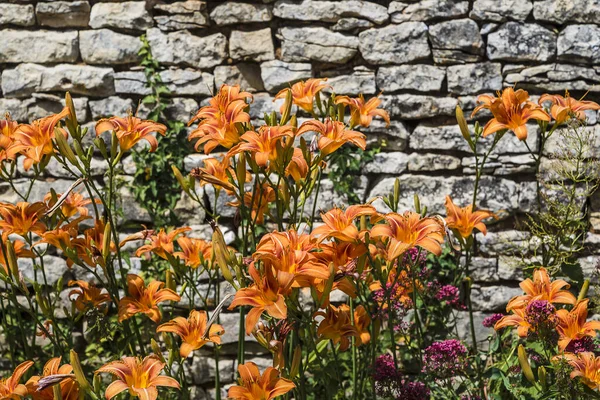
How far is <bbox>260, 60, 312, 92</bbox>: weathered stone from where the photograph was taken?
337cm

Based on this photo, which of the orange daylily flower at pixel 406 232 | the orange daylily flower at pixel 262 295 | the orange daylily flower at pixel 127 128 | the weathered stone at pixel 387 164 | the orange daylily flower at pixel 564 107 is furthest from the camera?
the weathered stone at pixel 387 164

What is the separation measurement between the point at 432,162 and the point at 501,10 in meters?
0.76

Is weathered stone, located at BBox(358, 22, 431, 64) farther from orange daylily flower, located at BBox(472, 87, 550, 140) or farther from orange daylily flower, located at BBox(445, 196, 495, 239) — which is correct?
orange daylily flower, located at BBox(445, 196, 495, 239)

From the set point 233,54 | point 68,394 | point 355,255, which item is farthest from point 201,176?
point 233,54

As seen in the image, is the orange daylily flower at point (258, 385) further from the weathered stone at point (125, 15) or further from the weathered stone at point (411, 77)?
the weathered stone at point (125, 15)

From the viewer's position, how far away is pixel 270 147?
193cm

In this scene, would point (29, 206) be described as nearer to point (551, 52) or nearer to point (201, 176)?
point (201, 176)

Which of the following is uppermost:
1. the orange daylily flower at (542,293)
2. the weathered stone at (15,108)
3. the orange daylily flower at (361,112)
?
the orange daylily flower at (361,112)

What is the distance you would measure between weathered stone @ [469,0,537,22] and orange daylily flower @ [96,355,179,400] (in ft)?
7.30

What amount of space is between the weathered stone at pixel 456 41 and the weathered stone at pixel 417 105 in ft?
0.61

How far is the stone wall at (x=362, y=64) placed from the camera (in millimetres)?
3217

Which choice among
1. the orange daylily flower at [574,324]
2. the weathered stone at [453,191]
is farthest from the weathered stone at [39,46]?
the orange daylily flower at [574,324]

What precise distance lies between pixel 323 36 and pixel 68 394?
2090 mm

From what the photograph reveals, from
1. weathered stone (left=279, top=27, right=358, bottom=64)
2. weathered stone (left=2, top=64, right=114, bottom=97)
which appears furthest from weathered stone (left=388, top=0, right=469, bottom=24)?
weathered stone (left=2, top=64, right=114, bottom=97)
